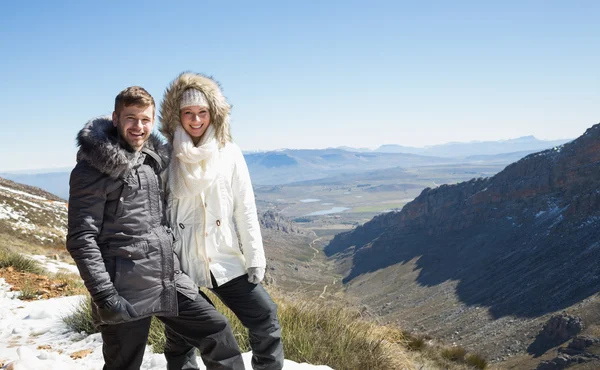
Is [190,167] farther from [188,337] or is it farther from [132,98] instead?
[188,337]

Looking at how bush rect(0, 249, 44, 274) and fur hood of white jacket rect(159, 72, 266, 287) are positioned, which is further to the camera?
bush rect(0, 249, 44, 274)

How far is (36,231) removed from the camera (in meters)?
20.3

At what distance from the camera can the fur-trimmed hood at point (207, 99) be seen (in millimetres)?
3002

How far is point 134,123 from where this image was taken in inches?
104

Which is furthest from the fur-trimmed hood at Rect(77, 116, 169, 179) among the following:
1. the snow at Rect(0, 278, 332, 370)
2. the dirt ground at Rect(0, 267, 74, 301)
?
the dirt ground at Rect(0, 267, 74, 301)

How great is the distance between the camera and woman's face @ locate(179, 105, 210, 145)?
2.93 m

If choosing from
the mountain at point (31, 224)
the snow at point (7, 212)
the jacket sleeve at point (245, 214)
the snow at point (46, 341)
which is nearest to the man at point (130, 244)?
the jacket sleeve at point (245, 214)

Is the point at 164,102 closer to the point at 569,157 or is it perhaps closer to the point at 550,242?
the point at 550,242

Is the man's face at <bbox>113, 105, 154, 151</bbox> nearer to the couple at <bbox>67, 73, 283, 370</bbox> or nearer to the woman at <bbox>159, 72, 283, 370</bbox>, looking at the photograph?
the couple at <bbox>67, 73, 283, 370</bbox>

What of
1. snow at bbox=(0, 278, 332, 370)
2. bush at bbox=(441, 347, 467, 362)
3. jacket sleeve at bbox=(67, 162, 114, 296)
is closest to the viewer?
jacket sleeve at bbox=(67, 162, 114, 296)

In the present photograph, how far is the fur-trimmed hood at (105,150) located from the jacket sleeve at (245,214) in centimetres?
71

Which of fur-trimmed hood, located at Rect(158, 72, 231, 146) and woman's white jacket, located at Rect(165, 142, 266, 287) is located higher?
fur-trimmed hood, located at Rect(158, 72, 231, 146)

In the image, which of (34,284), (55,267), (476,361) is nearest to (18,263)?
(34,284)

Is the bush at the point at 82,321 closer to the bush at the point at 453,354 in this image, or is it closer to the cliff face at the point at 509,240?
the bush at the point at 453,354
